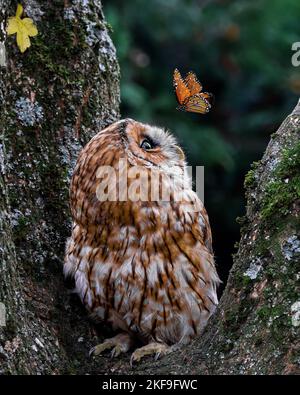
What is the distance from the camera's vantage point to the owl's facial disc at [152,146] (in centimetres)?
369

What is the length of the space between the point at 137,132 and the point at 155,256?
557mm

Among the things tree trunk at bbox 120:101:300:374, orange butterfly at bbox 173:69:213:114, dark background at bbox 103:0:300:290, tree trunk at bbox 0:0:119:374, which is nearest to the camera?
tree trunk at bbox 120:101:300:374

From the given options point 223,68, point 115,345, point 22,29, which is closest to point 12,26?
point 22,29

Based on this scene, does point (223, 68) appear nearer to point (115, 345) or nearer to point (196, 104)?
point (196, 104)

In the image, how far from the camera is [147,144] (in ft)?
12.5

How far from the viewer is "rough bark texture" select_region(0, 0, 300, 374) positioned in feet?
9.80

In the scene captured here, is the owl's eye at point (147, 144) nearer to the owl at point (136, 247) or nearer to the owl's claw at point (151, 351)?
the owl at point (136, 247)

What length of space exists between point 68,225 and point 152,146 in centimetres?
55

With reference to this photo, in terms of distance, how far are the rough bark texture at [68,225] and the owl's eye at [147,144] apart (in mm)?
401

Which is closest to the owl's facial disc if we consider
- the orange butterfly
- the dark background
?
the orange butterfly

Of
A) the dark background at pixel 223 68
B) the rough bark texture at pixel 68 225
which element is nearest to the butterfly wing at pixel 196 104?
the rough bark texture at pixel 68 225

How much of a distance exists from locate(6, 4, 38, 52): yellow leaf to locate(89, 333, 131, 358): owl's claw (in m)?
1.29

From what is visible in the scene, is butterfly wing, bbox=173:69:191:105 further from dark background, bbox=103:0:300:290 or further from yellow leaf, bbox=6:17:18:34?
dark background, bbox=103:0:300:290

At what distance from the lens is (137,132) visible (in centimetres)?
375
